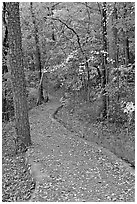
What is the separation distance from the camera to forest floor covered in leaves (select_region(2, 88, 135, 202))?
6883mm

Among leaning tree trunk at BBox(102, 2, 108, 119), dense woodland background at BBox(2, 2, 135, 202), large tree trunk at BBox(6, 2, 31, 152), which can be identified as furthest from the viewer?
leaning tree trunk at BBox(102, 2, 108, 119)

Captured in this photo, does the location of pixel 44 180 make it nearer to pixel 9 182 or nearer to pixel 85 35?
pixel 9 182

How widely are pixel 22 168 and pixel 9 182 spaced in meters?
0.75

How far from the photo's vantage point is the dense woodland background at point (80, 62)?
10.2 metres

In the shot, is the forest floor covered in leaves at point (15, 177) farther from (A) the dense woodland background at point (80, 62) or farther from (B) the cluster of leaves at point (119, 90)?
(B) the cluster of leaves at point (119, 90)

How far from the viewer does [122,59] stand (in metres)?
22.3

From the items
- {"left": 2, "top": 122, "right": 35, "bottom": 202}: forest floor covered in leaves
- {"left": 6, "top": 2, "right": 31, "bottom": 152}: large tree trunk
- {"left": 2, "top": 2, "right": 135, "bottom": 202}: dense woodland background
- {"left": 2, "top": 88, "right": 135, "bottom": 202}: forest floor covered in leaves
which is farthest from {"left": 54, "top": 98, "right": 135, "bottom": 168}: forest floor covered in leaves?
{"left": 2, "top": 122, "right": 35, "bottom": 202}: forest floor covered in leaves

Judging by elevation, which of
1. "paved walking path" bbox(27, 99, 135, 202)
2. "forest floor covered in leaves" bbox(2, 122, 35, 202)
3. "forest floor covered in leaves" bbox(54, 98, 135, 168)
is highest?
"forest floor covered in leaves" bbox(54, 98, 135, 168)

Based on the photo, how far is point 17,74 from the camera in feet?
32.9

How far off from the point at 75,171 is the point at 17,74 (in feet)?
13.1

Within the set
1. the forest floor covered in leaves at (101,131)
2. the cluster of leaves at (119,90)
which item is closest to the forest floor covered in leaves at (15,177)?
the forest floor covered in leaves at (101,131)

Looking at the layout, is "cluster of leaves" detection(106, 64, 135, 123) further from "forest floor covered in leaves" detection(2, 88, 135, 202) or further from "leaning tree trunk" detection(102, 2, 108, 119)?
"forest floor covered in leaves" detection(2, 88, 135, 202)

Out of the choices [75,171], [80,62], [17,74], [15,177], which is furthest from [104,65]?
[15,177]

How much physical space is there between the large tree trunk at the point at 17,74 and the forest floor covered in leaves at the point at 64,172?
0.61 m
